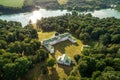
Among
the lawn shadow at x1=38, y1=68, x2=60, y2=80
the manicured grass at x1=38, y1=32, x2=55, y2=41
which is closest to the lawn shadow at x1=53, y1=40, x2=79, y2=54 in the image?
the manicured grass at x1=38, y1=32, x2=55, y2=41

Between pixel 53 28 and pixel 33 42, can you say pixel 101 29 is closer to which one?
pixel 53 28

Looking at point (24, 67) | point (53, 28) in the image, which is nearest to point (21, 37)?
point (53, 28)

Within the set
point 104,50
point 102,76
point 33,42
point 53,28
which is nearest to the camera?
point 102,76

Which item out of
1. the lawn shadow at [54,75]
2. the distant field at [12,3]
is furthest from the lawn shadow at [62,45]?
the distant field at [12,3]

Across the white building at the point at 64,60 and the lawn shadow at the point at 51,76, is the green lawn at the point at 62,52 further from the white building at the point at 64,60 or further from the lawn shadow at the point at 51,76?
the white building at the point at 64,60

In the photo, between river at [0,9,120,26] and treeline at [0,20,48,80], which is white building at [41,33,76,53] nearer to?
treeline at [0,20,48,80]

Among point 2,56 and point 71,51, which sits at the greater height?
point 2,56
